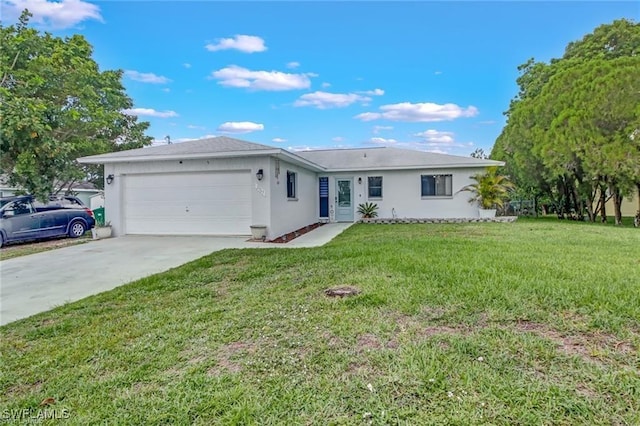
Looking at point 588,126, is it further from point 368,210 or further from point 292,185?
point 292,185

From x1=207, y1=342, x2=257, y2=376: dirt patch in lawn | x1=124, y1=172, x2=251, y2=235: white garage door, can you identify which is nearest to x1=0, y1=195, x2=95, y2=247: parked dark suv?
x1=124, y1=172, x2=251, y2=235: white garage door

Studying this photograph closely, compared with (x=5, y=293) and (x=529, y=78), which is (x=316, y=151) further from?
(x=5, y=293)

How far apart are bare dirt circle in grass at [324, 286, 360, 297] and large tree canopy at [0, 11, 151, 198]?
355cm

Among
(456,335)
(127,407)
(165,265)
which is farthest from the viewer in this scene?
(165,265)

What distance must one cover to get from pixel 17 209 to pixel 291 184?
26.3 ft

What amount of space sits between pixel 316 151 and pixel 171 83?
766 centimetres

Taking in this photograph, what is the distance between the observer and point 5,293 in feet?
17.9

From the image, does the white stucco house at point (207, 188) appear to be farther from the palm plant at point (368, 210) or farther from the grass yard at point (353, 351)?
the grass yard at point (353, 351)

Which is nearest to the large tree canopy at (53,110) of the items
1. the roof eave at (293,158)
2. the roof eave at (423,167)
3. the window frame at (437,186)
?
the roof eave at (293,158)

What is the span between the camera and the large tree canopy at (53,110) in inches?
152

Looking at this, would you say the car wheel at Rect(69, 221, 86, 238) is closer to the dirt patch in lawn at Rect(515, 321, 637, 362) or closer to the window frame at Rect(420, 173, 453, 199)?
the window frame at Rect(420, 173, 453, 199)

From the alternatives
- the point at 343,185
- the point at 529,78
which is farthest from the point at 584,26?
the point at 343,185

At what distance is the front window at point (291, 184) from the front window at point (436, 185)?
235 inches

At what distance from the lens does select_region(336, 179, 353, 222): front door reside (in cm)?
1627
